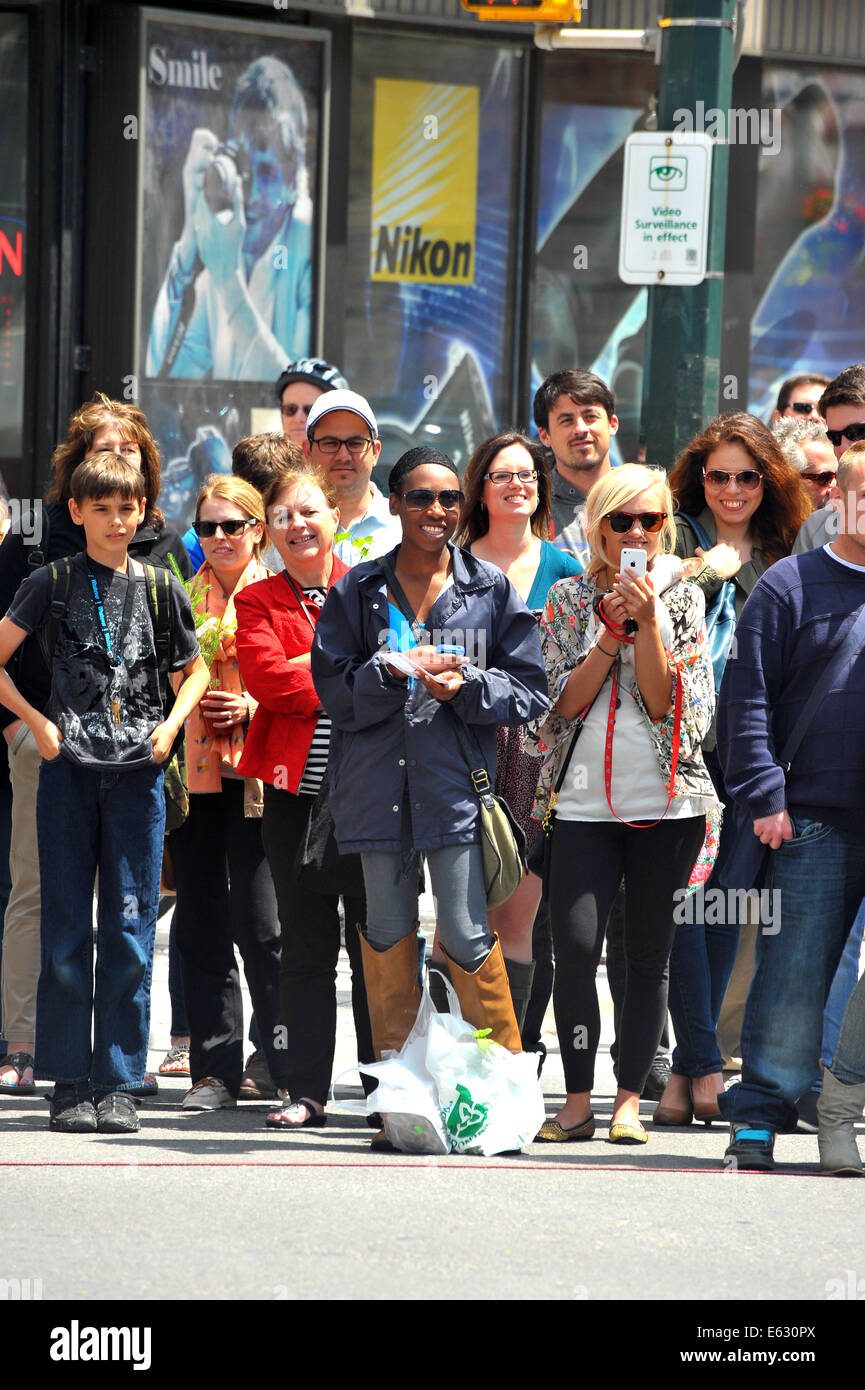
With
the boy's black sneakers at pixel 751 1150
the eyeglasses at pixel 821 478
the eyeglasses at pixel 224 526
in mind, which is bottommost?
the boy's black sneakers at pixel 751 1150

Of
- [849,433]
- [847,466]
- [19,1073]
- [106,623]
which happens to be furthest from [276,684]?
[849,433]

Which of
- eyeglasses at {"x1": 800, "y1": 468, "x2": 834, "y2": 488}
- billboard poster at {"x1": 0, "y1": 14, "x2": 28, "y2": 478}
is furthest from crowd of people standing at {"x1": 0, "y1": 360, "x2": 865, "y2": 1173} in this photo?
billboard poster at {"x1": 0, "y1": 14, "x2": 28, "y2": 478}

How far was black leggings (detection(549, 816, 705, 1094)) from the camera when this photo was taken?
230 inches

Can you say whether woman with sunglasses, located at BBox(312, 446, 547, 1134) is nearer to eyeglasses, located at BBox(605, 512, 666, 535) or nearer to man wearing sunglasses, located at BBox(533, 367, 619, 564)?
eyeglasses, located at BBox(605, 512, 666, 535)

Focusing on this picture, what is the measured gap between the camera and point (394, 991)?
5.71 m

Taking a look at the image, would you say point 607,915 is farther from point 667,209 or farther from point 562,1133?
point 667,209

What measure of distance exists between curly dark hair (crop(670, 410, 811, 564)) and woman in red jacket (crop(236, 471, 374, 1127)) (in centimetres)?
136

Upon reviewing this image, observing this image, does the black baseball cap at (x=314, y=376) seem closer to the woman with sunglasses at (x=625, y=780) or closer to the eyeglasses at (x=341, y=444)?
the eyeglasses at (x=341, y=444)

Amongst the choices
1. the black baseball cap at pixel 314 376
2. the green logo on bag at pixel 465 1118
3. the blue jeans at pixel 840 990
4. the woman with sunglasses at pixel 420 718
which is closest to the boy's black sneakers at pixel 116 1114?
the woman with sunglasses at pixel 420 718

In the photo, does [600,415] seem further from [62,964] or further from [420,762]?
[62,964]

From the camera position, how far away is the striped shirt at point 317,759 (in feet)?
19.9

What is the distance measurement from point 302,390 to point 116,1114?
3269 mm

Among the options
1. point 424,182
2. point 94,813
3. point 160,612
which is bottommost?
point 94,813

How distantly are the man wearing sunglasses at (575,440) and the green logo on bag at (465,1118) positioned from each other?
2.18m
